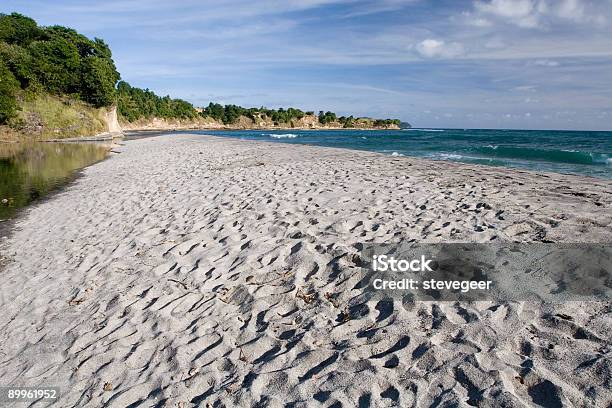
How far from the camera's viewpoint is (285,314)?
420 centimetres

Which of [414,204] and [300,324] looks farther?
[414,204]

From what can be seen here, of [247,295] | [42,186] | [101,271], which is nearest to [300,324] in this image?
[247,295]

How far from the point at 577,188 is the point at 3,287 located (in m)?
10.7

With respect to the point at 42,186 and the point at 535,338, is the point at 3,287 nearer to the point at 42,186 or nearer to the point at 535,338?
the point at 535,338

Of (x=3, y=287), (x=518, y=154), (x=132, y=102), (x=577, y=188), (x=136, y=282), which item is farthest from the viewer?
(x=132, y=102)

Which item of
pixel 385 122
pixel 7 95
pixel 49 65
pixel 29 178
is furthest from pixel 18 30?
pixel 385 122

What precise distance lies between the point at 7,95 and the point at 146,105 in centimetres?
7207

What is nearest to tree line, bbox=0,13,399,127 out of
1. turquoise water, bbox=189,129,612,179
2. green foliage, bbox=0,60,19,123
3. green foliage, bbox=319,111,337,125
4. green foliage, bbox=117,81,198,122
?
green foliage, bbox=0,60,19,123

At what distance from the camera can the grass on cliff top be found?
137 ft

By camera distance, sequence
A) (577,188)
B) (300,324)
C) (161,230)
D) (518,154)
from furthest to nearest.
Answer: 1. (518,154)
2. (577,188)
3. (161,230)
4. (300,324)

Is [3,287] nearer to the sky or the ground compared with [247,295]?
nearer to the ground

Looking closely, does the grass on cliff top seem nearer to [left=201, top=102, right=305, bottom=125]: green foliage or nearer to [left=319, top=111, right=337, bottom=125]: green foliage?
[left=201, top=102, right=305, bottom=125]: green foliage

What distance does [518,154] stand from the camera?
26.2 m

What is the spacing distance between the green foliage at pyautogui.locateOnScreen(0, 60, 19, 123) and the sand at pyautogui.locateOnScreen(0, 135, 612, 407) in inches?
1556
